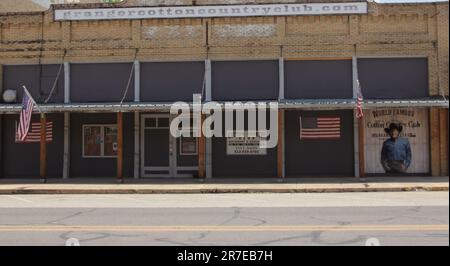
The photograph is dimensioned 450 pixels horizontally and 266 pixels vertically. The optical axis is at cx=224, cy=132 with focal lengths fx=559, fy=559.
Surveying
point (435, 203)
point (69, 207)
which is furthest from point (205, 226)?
point (435, 203)

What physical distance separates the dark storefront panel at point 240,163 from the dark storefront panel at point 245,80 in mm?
1891

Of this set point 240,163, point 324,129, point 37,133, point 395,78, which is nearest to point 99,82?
point 37,133

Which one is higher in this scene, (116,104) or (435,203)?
(116,104)

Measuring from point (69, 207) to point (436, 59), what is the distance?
1487 centimetres

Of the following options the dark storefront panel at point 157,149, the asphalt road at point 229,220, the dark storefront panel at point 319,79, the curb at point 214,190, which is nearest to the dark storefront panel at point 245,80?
the dark storefront panel at point 319,79

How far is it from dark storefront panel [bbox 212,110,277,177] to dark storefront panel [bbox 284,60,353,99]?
2611mm

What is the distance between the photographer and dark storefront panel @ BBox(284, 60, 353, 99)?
21844 mm

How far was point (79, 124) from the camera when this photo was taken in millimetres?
23188

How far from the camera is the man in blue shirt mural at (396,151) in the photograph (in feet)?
72.0

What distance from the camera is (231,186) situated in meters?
19.3

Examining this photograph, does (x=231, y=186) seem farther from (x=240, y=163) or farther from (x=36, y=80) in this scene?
(x=36, y=80)

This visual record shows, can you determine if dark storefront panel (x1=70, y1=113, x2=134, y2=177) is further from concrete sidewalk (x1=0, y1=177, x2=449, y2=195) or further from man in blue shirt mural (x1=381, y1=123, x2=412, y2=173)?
man in blue shirt mural (x1=381, y1=123, x2=412, y2=173)

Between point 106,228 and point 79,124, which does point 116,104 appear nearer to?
point 79,124

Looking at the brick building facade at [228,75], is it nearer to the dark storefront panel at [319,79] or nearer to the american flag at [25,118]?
the dark storefront panel at [319,79]
